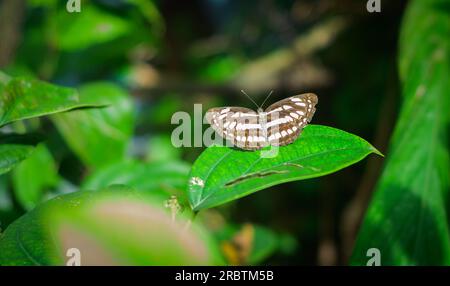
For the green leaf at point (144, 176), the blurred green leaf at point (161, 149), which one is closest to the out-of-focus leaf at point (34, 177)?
the green leaf at point (144, 176)

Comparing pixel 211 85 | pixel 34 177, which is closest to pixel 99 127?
pixel 34 177

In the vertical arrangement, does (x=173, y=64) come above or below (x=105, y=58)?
above

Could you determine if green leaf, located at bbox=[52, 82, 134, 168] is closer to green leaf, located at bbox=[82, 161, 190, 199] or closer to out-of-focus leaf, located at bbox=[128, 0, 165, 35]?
green leaf, located at bbox=[82, 161, 190, 199]

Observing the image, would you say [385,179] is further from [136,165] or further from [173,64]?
[173,64]

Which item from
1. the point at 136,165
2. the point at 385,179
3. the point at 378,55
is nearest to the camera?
the point at 385,179
